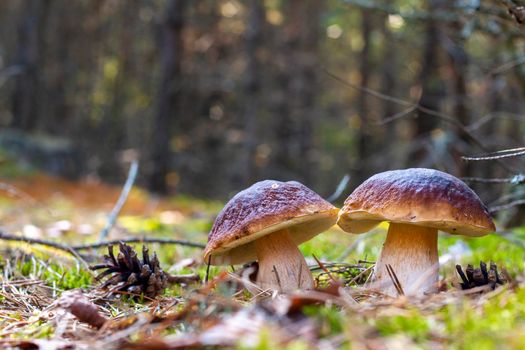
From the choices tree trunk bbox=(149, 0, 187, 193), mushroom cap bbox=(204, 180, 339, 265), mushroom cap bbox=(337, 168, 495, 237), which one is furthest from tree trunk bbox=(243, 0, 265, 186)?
mushroom cap bbox=(337, 168, 495, 237)

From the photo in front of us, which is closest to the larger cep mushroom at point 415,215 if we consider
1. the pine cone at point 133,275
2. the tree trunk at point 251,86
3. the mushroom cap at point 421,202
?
the mushroom cap at point 421,202

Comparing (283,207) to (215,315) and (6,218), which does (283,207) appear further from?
(6,218)

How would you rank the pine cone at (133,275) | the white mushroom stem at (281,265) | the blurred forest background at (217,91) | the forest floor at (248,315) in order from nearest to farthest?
the forest floor at (248,315)
the white mushroom stem at (281,265)
the pine cone at (133,275)
the blurred forest background at (217,91)

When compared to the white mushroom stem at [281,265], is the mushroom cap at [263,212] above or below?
above

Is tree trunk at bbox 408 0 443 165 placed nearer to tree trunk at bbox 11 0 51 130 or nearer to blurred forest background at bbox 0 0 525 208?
blurred forest background at bbox 0 0 525 208

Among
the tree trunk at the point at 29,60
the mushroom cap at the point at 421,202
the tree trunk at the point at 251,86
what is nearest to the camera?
the mushroom cap at the point at 421,202

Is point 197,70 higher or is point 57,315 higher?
point 197,70

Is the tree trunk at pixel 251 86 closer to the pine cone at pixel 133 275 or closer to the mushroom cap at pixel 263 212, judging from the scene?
the pine cone at pixel 133 275

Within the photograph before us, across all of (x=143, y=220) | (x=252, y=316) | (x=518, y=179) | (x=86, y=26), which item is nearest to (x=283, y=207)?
(x=252, y=316)
